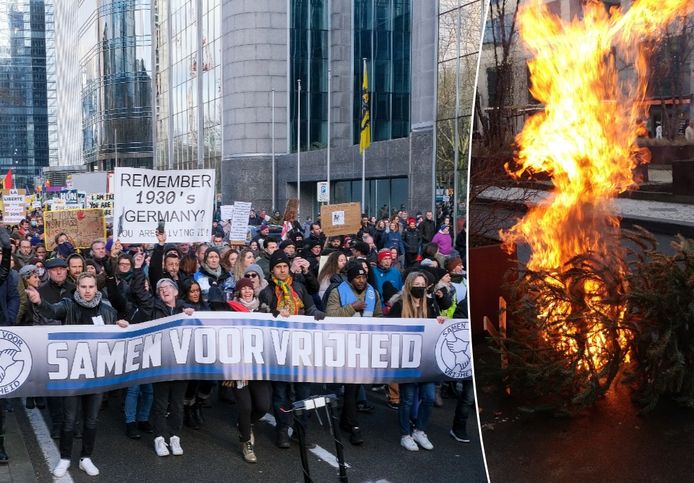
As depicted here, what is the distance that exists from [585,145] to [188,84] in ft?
176

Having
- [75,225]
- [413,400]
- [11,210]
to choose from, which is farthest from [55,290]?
[11,210]

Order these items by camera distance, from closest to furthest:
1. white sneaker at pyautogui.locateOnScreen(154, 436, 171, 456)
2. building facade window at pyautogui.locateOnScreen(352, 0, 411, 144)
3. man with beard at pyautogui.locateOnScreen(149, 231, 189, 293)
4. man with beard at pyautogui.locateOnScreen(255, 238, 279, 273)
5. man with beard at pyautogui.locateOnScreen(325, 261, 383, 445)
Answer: white sneaker at pyautogui.locateOnScreen(154, 436, 171, 456), man with beard at pyautogui.locateOnScreen(325, 261, 383, 445), man with beard at pyautogui.locateOnScreen(149, 231, 189, 293), man with beard at pyautogui.locateOnScreen(255, 238, 279, 273), building facade window at pyautogui.locateOnScreen(352, 0, 411, 144)

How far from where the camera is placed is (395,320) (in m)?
6.70

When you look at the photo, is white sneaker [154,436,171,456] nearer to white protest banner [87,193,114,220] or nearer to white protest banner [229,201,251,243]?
white protest banner [229,201,251,243]

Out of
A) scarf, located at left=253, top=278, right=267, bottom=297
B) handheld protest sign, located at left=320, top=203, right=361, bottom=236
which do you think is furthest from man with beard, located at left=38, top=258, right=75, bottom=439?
handheld protest sign, located at left=320, top=203, right=361, bottom=236

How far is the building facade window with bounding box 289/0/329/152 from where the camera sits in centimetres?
4212

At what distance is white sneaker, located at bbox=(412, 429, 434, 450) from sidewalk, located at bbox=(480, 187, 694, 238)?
5.64 meters

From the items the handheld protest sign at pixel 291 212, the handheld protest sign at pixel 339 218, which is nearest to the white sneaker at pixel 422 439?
the handheld protest sign at pixel 339 218

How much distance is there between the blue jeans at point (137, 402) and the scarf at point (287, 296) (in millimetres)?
1388

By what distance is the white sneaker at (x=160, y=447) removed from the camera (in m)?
6.70

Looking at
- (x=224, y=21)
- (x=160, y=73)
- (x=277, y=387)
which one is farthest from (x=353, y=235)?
(x=160, y=73)

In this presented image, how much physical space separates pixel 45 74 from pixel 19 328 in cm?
15392

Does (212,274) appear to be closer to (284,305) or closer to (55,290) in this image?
(55,290)

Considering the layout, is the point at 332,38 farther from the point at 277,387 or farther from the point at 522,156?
the point at 522,156
